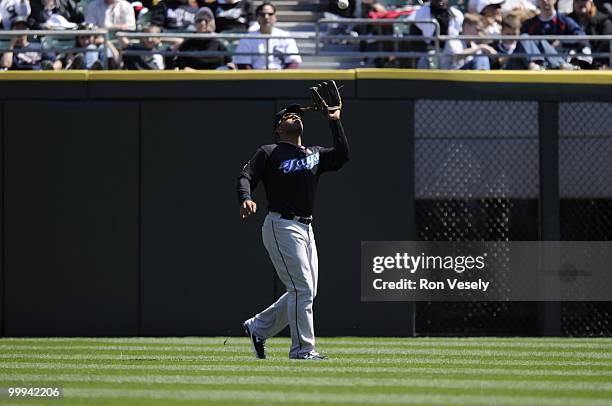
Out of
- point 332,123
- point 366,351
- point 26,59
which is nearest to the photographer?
point 332,123

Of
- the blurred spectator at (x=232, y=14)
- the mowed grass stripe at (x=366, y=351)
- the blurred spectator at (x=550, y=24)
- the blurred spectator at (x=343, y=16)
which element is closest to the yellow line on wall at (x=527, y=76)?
the blurred spectator at (x=550, y=24)

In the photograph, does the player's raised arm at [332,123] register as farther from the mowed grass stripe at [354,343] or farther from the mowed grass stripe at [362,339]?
the mowed grass stripe at [362,339]

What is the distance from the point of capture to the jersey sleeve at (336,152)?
9.64 m

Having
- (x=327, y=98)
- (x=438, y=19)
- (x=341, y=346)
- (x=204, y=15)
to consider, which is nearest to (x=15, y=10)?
(x=204, y=15)

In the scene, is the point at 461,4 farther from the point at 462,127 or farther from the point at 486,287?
the point at 486,287

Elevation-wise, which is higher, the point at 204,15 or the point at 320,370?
the point at 204,15

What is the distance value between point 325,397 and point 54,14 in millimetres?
9336

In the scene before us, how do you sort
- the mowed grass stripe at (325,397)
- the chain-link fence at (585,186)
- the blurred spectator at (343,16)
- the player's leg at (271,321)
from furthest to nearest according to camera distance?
the blurred spectator at (343,16) < the chain-link fence at (585,186) < the player's leg at (271,321) < the mowed grass stripe at (325,397)

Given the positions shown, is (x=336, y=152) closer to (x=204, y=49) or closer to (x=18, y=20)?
(x=204, y=49)

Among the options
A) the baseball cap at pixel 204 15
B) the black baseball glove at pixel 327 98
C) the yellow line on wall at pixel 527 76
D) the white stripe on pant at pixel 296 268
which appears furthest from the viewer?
the baseball cap at pixel 204 15

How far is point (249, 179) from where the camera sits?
9.47m

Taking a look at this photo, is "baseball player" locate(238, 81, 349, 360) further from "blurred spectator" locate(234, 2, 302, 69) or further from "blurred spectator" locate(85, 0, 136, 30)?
"blurred spectator" locate(85, 0, 136, 30)

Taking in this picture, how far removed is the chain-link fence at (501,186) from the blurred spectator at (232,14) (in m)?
2.82

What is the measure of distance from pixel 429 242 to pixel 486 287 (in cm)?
80
